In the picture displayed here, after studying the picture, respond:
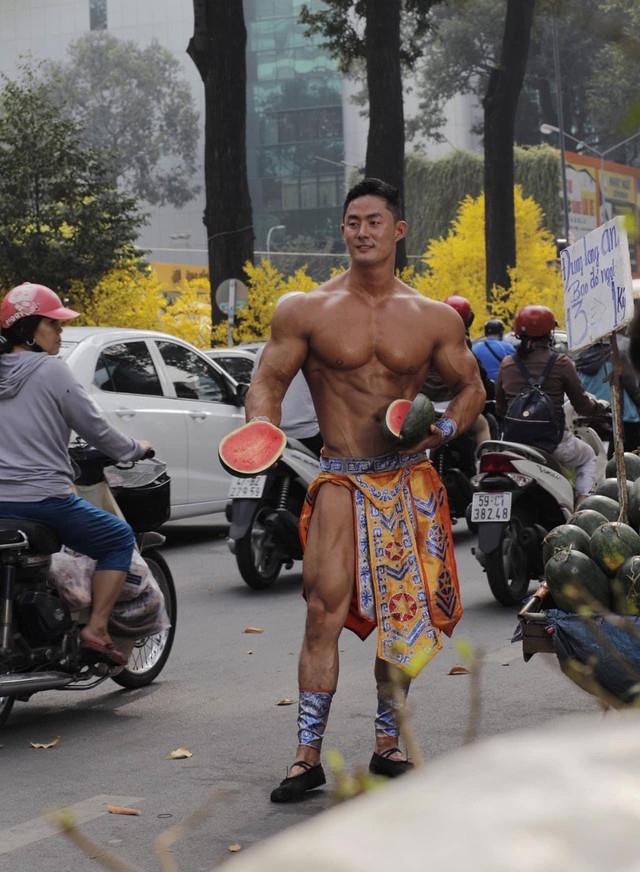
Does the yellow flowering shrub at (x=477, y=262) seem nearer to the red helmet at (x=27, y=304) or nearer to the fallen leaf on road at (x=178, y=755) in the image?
the red helmet at (x=27, y=304)

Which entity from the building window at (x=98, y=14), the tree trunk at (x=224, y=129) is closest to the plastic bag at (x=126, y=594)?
the tree trunk at (x=224, y=129)

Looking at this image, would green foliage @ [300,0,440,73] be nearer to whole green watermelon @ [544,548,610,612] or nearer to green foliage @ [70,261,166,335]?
green foliage @ [70,261,166,335]

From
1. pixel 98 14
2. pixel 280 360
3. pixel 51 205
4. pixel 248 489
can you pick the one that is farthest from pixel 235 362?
pixel 98 14

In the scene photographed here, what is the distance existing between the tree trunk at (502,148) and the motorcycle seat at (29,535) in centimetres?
2863

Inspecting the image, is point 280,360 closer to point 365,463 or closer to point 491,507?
point 365,463

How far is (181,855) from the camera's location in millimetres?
4582

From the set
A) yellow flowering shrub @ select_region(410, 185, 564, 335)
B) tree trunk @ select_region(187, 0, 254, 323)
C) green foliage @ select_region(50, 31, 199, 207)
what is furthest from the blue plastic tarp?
green foliage @ select_region(50, 31, 199, 207)

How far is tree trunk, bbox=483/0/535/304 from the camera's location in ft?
111

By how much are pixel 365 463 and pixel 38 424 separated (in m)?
1.61

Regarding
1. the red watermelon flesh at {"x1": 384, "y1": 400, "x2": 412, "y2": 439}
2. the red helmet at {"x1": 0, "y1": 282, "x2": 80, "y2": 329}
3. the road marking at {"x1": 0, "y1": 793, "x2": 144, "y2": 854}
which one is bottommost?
the road marking at {"x1": 0, "y1": 793, "x2": 144, "y2": 854}

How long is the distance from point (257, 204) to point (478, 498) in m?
115

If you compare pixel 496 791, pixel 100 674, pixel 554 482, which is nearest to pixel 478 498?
pixel 554 482

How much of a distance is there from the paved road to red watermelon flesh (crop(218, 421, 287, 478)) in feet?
3.63

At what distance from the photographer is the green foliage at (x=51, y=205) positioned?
3186 centimetres
